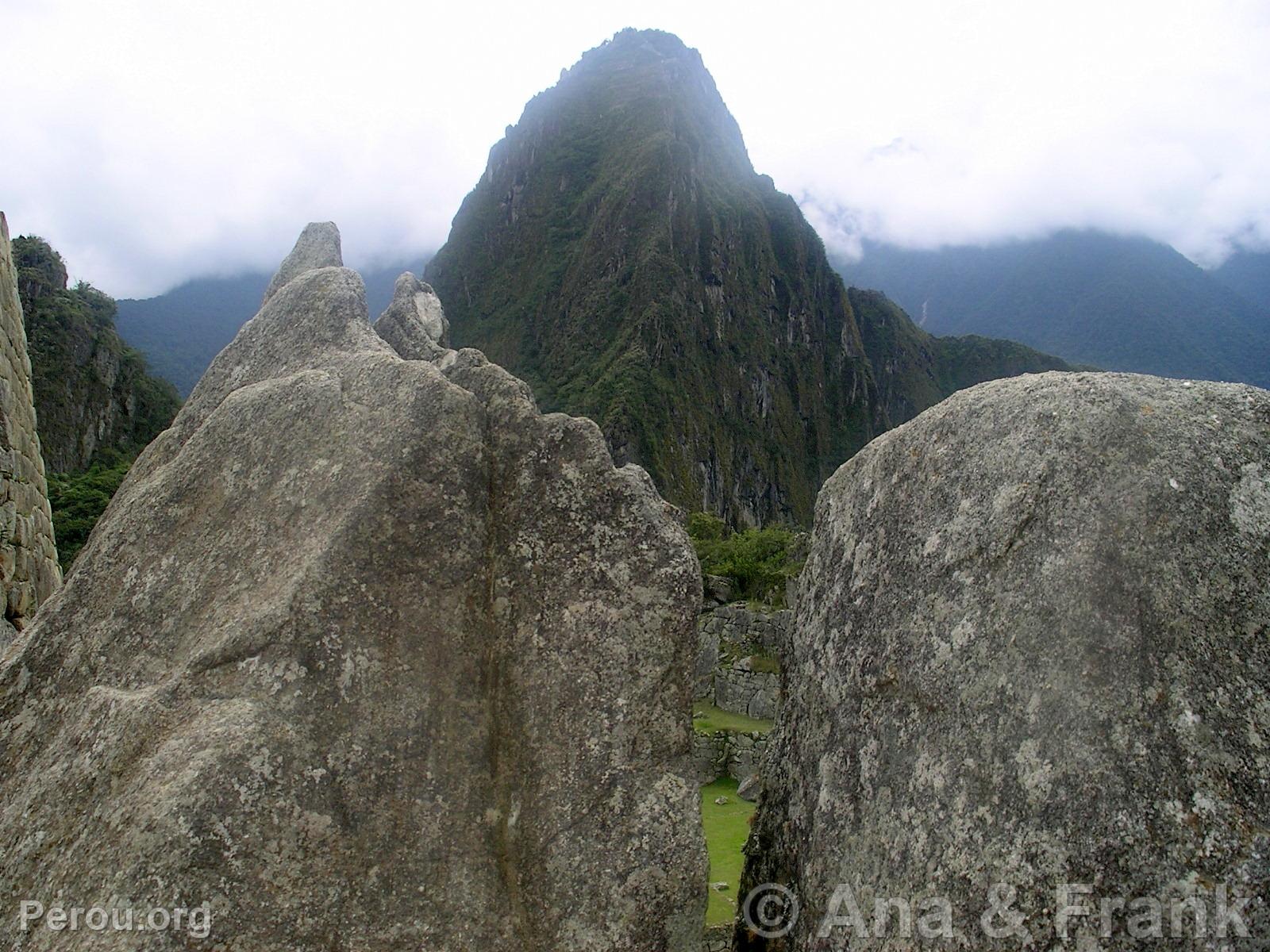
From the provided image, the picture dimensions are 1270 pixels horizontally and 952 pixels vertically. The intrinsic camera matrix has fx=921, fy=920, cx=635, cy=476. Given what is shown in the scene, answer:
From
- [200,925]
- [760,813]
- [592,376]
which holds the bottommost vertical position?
[200,925]

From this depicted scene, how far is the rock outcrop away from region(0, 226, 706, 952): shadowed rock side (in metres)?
4.34

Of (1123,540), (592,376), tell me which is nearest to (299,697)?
(1123,540)

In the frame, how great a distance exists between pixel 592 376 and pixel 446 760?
15634cm

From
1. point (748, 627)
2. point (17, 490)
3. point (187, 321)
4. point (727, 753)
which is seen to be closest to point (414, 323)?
point (17, 490)

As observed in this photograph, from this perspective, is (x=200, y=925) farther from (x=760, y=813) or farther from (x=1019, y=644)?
(x=1019, y=644)

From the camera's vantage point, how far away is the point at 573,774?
481 centimetres

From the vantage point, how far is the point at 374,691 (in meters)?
4.68

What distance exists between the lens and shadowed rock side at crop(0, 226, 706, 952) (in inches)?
166

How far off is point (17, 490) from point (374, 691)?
7108 mm

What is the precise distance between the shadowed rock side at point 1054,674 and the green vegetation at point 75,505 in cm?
3357

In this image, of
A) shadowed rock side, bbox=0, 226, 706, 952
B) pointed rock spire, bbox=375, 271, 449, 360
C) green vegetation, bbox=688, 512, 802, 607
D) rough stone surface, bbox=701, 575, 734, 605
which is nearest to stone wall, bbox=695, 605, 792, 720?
rough stone surface, bbox=701, 575, 734, 605

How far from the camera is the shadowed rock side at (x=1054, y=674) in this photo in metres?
3.58

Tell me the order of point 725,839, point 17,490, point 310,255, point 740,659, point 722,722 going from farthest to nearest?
point 740,659 → point 722,722 → point 725,839 → point 17,490 → point 310,255

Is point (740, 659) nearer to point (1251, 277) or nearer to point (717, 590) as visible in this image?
point (717, 590)
